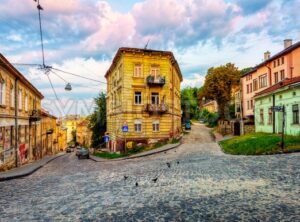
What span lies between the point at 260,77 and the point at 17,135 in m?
33.0

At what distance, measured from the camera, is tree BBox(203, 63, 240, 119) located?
44594 millimetres

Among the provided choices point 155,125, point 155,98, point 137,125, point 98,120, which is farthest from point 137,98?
point 98,120

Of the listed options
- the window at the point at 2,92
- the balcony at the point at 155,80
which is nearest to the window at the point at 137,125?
the balcony at the point at 155,80

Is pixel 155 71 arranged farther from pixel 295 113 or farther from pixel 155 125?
pixel 295 113

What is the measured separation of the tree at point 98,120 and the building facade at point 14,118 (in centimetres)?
1743

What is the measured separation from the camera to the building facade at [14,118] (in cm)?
1708

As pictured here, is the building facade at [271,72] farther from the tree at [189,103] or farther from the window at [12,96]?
the window at [12,96]

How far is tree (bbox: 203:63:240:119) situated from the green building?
15947 millimetres

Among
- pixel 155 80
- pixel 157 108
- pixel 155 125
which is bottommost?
pixel 155 125

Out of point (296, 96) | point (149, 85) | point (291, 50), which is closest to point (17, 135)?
point (149, 85)

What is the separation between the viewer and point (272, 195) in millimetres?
7469

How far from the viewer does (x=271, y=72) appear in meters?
35.2

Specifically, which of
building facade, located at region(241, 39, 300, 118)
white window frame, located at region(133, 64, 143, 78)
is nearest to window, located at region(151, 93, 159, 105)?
white window frame, located at region(133, 64, 143, 78)

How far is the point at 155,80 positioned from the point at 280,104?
40.8ft
